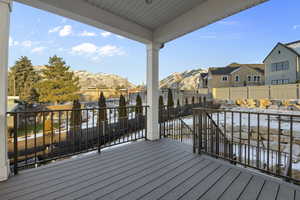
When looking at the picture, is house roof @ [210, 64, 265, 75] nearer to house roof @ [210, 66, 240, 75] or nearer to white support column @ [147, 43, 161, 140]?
house roof @ [210, 66, 240, 75]

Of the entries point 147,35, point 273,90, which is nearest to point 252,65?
point 273,90

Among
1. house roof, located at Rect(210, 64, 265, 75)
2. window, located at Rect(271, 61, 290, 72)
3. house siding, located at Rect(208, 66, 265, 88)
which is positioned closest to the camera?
window, located at Rect(271, 61, 290, 72)

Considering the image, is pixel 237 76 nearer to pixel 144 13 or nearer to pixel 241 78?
pixel 241 78

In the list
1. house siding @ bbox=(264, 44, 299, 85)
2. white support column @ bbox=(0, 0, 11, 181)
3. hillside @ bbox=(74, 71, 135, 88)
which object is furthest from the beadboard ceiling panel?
house siding @ bbox=(264, 44, 299, 85)

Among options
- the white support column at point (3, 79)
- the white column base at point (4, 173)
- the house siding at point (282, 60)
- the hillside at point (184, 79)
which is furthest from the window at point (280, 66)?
the white column base at point (4, 173)

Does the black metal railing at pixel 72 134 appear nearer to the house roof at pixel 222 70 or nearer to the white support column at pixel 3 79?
the white support column at pixel 3 79

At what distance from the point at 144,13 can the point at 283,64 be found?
45.9 feet

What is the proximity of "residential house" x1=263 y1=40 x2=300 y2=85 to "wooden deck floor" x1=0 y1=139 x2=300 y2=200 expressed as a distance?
12451 millimetres

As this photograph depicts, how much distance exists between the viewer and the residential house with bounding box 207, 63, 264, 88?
Result: 666 inches

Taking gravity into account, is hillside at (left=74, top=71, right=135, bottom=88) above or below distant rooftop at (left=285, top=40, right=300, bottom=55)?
below

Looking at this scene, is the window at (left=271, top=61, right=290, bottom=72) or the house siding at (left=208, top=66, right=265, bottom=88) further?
the house siding at (left=208, top=66, right=265, bottom=88)

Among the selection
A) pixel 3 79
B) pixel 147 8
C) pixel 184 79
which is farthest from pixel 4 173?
pixel 184 79

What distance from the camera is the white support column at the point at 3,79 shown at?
183 cm

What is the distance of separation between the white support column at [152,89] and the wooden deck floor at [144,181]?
→ 1.19 meters
